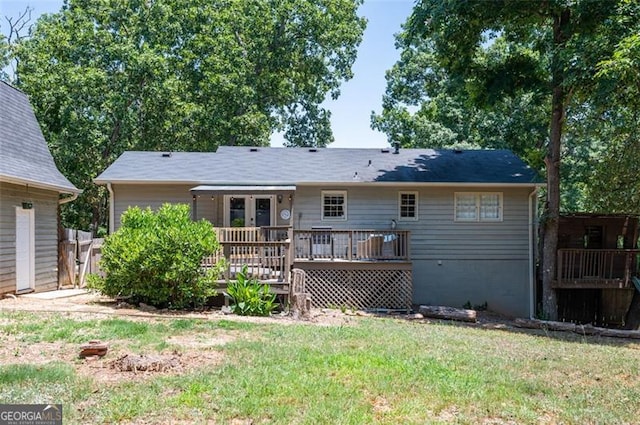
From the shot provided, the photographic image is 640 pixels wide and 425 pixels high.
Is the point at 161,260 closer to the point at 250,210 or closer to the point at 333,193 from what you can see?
the point at 250,210

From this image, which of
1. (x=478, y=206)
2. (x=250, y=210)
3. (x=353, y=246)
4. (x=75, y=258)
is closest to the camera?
(x=353, y=246)

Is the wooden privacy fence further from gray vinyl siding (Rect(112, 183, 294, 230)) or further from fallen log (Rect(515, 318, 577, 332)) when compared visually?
fallen log (Rect(515, 318, 577, 332))

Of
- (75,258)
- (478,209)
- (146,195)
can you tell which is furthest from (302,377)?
(75,258)

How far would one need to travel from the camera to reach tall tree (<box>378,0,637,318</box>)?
10992 millimetres

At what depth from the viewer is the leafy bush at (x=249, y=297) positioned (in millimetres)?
10090

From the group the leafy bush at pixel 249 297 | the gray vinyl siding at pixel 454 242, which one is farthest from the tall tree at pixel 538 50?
the leafy bush at pixel 249 297

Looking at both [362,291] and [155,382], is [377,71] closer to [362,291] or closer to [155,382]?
[362,291]

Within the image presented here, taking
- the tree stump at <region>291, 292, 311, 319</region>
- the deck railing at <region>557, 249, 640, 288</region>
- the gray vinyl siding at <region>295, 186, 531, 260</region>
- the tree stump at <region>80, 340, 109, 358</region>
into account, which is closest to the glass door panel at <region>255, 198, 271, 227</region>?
the gray vinyl siding at <region>295, 186, 531, 260</region>

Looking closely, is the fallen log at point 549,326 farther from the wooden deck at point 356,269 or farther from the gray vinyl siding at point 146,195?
the gray vinyl siding at point 146,195

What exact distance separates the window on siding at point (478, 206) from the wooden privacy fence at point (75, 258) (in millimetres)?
10435

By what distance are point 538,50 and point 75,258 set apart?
14929 mm

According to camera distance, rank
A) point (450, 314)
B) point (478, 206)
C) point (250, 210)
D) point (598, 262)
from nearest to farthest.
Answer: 1. point (450, 314)
2. point (598, 262)
3. point (478, 206)
4. point (250, 210)

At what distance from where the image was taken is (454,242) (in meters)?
14.3

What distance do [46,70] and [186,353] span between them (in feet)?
67.9
